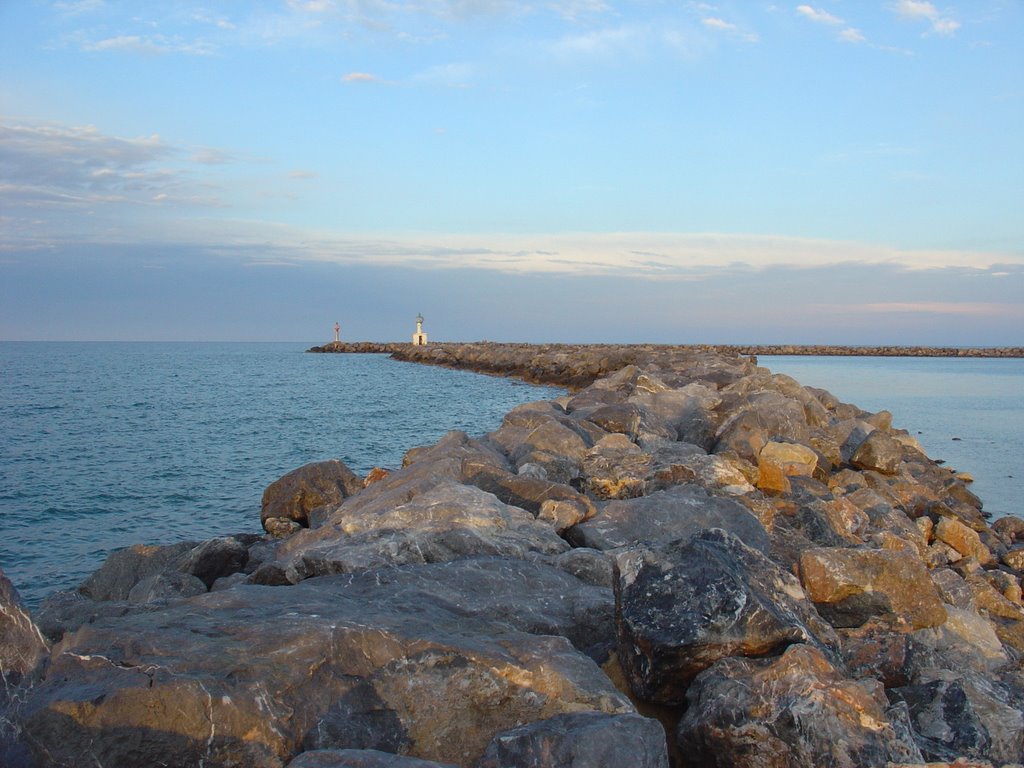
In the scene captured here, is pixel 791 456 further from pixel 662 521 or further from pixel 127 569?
pixel 127 569

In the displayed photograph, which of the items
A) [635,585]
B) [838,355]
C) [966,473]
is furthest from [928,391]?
[838,355]

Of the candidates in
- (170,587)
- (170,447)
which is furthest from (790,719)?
(170,447)

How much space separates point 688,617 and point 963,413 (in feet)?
109

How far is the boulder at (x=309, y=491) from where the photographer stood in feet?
40.0

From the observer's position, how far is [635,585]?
4.59 m

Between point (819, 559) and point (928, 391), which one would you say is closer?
point (819, 559)

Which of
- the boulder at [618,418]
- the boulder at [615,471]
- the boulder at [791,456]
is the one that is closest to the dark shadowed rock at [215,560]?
the boulder at [615,471]

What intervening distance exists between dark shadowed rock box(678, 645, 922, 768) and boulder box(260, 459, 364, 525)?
8.59 m

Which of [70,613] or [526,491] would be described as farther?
[526,491]

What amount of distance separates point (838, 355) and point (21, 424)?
87.4m

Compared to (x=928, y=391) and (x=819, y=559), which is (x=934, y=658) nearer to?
(x=819, y=559)

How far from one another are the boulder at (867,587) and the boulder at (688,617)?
1.35 meters

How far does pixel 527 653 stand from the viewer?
405 centimetres

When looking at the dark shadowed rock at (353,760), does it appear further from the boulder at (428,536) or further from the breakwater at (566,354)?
the breakwater at (566,354)
